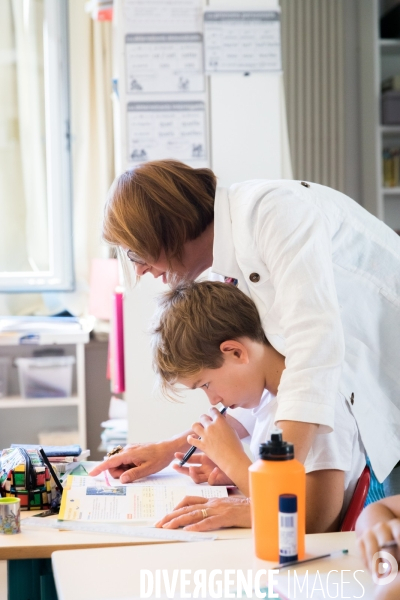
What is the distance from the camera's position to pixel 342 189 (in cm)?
371

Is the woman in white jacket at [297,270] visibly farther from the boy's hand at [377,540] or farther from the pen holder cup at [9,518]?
the pen holder cup at [9,518]

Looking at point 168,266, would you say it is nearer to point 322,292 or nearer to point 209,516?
point 322,292

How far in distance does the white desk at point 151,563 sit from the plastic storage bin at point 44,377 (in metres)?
2.28

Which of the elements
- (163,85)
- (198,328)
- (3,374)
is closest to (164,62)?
(163,85)

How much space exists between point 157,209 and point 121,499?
0.56 metres

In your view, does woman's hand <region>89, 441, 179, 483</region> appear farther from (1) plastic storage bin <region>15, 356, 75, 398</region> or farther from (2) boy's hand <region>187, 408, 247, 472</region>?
(1) plastic storage bin <region>15, 356, 75, 398</region>

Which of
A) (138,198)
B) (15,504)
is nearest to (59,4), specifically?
(138,198)

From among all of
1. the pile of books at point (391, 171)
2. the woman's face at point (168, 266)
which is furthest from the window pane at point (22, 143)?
the woman's face at point (168, 266)

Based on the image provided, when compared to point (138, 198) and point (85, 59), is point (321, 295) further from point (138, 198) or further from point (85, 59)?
point (85, 59)

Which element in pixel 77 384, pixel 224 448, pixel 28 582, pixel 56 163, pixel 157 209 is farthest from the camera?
pixel 56 163

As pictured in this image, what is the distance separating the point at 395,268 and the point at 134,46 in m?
1.45

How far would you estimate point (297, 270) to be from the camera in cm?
120

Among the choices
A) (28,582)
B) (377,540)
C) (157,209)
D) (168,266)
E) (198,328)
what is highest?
(157,209)

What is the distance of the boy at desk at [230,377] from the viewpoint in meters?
1.21
